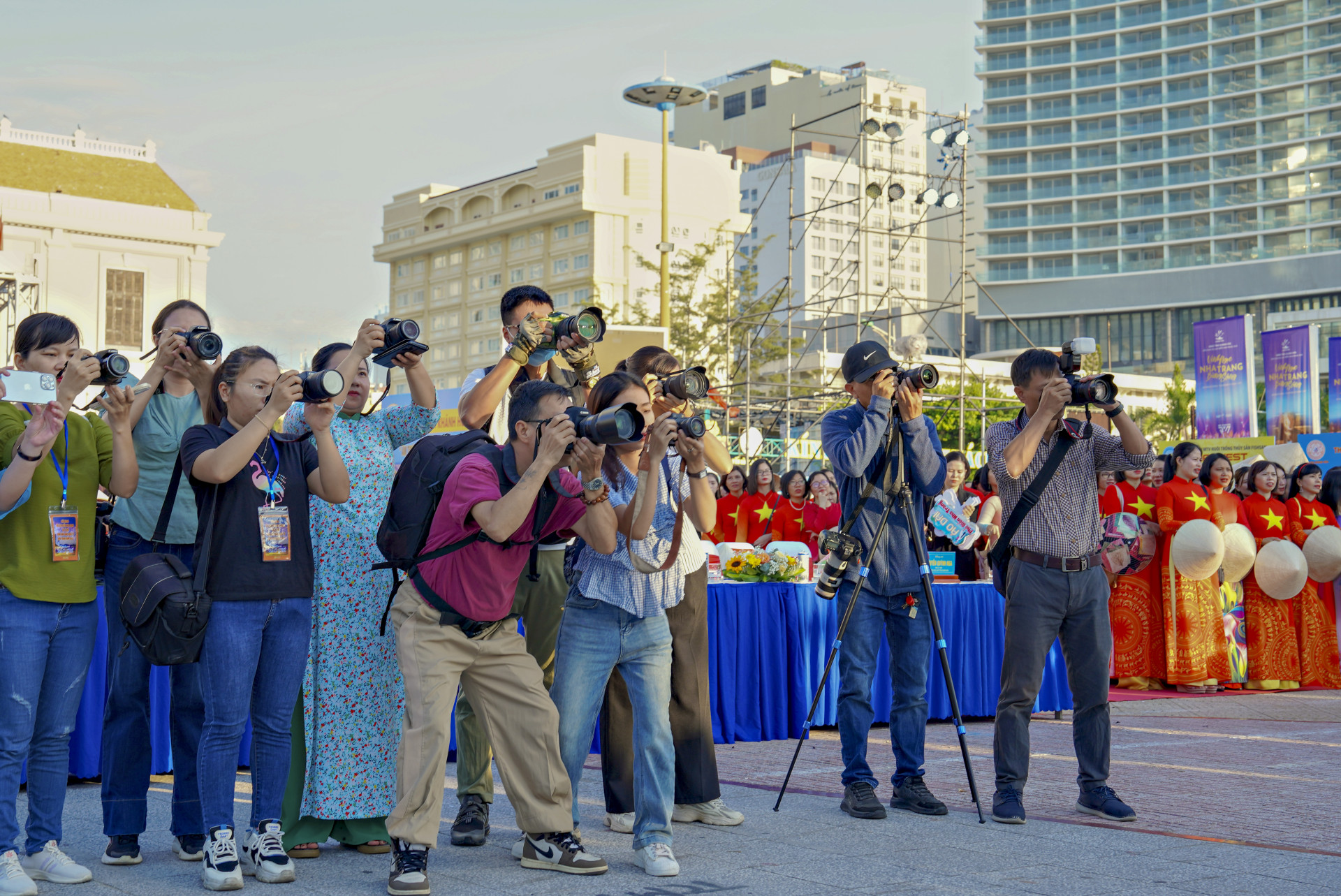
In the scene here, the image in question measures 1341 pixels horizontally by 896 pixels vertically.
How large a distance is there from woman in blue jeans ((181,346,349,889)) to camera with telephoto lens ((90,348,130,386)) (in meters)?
0.27

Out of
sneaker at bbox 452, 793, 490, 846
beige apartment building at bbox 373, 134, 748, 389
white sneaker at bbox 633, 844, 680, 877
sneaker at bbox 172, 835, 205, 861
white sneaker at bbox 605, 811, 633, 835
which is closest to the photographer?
white sneaker at bbox 633, 844, 680, 877

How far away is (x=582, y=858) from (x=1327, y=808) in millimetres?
3387

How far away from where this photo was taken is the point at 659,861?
4.27 meters

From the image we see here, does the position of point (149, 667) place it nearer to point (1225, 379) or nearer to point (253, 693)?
point (253, 693)

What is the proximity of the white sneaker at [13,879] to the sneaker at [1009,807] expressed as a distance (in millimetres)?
3413

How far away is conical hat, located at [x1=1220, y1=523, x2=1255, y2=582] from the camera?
1053 cm

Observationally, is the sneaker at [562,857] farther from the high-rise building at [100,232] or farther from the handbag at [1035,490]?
the high-rise building at [100,232]

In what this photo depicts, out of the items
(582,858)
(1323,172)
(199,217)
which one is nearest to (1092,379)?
(582,858)

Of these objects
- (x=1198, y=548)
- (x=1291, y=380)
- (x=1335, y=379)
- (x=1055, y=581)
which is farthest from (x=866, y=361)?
(x=1291, y=380)

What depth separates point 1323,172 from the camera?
8569 cm

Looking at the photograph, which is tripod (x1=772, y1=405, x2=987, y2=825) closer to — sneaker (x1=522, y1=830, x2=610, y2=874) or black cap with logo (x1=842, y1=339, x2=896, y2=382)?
black cap with logo (x1=842, y1=339, x2=896, y2=382)

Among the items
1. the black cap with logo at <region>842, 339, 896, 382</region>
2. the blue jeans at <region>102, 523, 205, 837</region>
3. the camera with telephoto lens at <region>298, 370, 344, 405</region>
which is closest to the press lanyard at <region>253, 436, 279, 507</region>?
the camera with telephoto lens at <region>298, 370, 344, 405</region>

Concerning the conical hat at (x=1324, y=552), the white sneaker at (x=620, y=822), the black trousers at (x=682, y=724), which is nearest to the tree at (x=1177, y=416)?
the conical hat at (x=1324, y=552)

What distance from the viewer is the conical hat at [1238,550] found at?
10531mm
